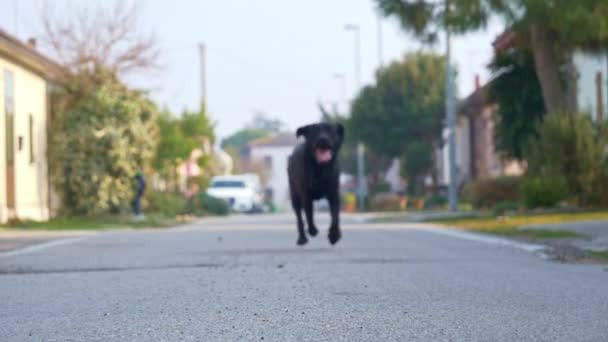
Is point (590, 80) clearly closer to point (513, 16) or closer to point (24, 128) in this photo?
point (513, 16)

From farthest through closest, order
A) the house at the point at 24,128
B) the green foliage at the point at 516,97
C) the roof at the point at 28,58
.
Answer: the green foliage at the point at 516,97 → the house at the point at 24,128 → the roof at the point at 28,58

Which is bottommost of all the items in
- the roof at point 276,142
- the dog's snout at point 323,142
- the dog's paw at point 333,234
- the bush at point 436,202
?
the dog's paw at point 333,234

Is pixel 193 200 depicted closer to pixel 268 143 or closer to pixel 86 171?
pixel 86 171

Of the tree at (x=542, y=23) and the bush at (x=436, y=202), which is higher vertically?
the tree at (x=542, y=23)

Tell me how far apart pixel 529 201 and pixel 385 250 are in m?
12.7

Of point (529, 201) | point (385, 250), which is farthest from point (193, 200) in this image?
point (385, 250)

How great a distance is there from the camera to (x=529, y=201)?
26500 mm

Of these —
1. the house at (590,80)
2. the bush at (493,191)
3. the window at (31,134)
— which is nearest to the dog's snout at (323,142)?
the window at (31,134)

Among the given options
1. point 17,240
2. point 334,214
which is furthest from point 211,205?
point 334,214

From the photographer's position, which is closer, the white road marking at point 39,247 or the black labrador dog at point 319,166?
the black labrador dog at point 319,166

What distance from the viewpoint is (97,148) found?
108 ft

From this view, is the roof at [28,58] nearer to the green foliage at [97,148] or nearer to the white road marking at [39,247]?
the green foliage at [97,148]

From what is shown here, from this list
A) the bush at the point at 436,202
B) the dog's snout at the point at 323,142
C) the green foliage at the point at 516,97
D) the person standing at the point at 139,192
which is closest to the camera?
the dog's snout at the point at 323,142

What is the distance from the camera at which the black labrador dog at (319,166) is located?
42.1 feet
